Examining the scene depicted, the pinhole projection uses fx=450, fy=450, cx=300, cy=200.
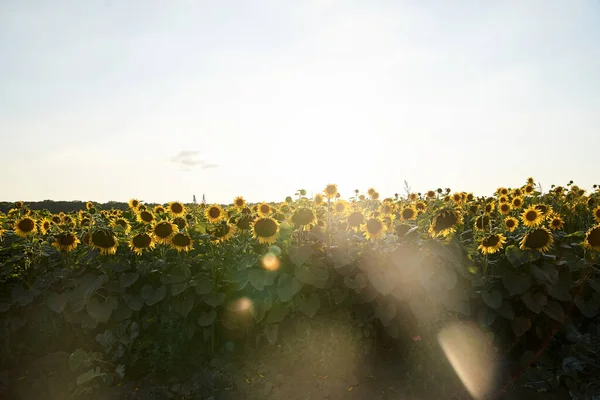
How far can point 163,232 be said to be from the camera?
187 inches

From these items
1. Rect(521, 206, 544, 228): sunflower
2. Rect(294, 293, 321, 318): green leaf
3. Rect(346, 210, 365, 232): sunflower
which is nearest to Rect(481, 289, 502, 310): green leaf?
Rect(346, 210, 365, 232): sunflower

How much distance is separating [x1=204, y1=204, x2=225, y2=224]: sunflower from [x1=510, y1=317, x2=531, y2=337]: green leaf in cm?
365

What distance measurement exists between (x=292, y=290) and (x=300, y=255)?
12.9 inches

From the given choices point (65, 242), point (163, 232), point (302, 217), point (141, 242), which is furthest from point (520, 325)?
point (65, 242)

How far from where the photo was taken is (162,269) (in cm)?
466

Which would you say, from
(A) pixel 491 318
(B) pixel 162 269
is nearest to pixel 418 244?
(A) pixel 491 318

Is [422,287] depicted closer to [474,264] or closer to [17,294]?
[474,264]

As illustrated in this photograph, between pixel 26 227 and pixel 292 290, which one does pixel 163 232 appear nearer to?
pixel 292 290

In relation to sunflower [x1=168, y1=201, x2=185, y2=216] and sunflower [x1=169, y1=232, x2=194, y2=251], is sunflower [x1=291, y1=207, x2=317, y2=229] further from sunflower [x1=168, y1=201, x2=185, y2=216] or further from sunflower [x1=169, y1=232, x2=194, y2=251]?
sunflower [x1=168, y1=201, x2=185, y2=216]

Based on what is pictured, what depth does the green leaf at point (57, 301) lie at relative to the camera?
4574 millimetres

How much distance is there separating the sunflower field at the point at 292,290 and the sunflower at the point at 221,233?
0.04ft

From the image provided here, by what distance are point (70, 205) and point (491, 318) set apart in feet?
A: 94.7

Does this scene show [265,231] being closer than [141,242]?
Yes

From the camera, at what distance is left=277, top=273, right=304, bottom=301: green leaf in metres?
4.12
